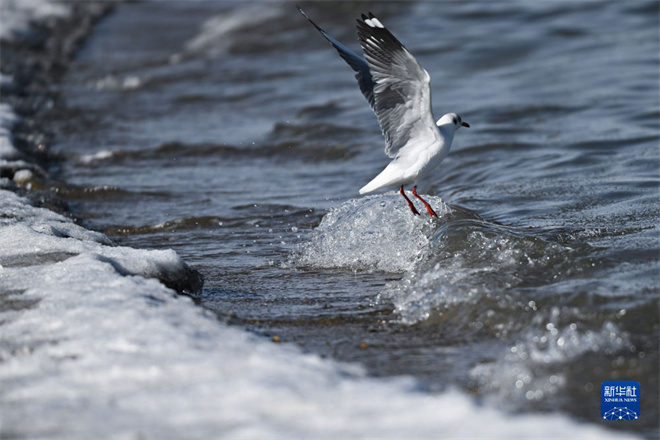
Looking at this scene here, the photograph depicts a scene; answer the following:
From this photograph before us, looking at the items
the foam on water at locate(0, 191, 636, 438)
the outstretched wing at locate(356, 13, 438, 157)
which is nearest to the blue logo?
the foam on water at locate(0, 191, 636, 438)

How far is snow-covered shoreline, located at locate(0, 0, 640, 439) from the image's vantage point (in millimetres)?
2951

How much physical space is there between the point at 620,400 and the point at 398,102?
2686 mm

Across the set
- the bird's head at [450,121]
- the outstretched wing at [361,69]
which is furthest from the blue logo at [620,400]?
the bird's head at [450,121]

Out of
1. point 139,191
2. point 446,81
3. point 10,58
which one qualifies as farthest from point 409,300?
point 10,58

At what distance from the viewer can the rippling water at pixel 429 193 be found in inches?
149

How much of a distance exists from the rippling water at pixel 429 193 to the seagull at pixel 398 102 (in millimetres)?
366

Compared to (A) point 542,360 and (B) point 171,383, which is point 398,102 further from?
(B) point 171,383

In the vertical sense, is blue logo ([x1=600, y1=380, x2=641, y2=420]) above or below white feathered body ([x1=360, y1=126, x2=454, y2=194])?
below

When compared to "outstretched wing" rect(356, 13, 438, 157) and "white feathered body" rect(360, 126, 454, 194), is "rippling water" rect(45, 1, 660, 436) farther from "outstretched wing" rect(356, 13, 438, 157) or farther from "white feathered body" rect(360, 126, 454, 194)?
"outstretched wing" rect(356, 13, 438, 157)

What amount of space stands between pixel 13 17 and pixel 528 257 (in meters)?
14.8

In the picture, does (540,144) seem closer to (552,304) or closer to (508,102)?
(508,102)

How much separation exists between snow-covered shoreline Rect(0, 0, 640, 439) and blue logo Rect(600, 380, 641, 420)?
12cm

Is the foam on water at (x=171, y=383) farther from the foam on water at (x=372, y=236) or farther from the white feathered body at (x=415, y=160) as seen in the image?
the white feathered body at (x=415, y=160)

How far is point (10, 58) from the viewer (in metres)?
13.9
